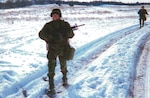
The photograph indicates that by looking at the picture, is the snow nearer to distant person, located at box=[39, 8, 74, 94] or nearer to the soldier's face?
distant person, located at box=[39, 8, 74, 94]

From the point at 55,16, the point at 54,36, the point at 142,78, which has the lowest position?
the point at 142,78

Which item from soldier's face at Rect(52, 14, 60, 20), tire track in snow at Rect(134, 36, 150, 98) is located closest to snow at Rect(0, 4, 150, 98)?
tire track in snow at Rect(134, 36, 150, 98)

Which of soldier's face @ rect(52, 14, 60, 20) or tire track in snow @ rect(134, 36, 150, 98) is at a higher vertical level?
soldier's face @ rect(52, 14, 60, 20)

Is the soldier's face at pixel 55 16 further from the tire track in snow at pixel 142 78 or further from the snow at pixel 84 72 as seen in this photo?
the tire track in snow at pixel 142 78

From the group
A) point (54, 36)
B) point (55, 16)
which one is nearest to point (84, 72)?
point (54, 36)

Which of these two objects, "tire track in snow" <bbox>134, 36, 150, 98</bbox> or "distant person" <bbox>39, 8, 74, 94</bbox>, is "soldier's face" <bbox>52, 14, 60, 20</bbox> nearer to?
"distant person" <bbox>39, 8, 74, 94</bbox>

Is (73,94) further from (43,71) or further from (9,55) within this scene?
(9,55)

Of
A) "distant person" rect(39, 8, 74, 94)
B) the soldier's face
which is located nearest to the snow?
"distant person" rect(39, 8, 74, 94)

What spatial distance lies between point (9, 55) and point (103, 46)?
14.2ft

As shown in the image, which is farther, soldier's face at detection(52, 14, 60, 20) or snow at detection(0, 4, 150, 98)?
snow at detection(0, 4, 150, 98)

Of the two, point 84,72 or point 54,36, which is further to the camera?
point 84,72

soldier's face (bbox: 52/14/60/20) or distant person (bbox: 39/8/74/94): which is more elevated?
soldier's face (bbox: 52/14/60/20)

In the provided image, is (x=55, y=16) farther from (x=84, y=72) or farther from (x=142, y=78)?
(x=142, y=78)

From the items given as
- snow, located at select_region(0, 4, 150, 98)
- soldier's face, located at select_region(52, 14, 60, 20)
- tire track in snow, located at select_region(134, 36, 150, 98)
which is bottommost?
tire track in snow, located at select_region(134, 36, 150, 98)
